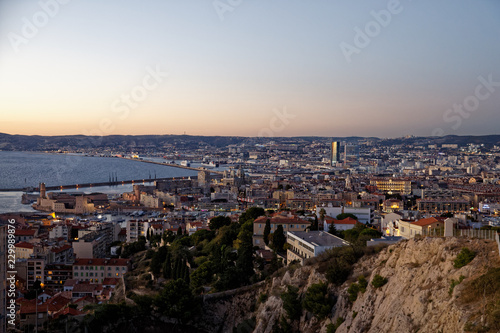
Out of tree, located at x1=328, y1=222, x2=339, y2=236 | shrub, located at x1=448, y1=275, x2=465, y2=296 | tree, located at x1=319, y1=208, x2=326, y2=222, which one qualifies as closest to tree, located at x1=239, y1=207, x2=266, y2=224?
tree, located at x1=319, y1=208, x2=326, y2=222

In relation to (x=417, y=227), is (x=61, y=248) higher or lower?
lower

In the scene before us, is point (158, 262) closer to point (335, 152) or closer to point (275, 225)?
point (275, 225)

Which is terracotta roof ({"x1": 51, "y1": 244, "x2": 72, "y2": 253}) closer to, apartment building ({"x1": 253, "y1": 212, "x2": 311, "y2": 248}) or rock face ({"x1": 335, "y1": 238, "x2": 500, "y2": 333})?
apartment building ({"x1": 253, "y1": 212, "x2": 311, "y2": 248})

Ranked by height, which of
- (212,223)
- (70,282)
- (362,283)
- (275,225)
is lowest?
(70,282)

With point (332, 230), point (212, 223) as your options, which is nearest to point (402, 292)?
point (332, 230)

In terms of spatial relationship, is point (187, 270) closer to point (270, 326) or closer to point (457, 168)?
point (270, 326)

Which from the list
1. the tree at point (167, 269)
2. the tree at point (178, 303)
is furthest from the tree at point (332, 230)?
the tree at point (178, 303)
